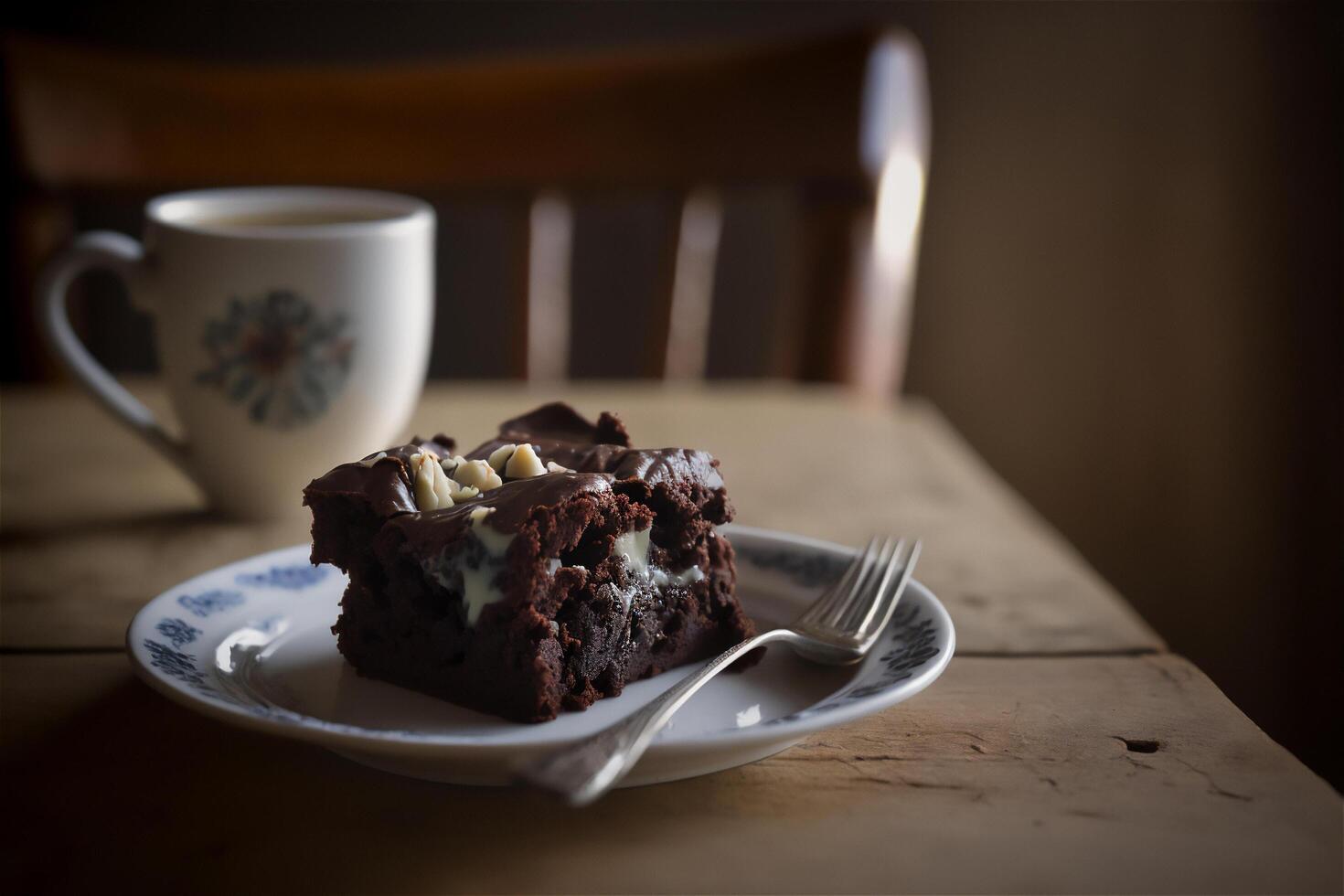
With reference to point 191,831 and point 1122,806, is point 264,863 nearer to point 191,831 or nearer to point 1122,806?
point 191,831

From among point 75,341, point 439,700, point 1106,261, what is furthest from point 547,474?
point 1106,261

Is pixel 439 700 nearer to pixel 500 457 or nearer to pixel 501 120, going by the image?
pixel 500 457

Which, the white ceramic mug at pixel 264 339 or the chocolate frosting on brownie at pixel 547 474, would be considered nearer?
the chocolate frosting on brownie at pixel 547 474

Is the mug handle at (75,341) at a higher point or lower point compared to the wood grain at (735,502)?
higher

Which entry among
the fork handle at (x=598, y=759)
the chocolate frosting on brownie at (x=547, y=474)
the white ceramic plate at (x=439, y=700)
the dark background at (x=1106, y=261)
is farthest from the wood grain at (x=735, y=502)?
the dark background at (x=1106, y=261)

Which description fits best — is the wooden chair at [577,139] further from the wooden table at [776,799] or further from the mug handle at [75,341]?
the wooden table at [776,799]

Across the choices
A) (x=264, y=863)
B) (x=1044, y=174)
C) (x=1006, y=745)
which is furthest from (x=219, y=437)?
(x=1044, y=174)

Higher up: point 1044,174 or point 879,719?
point 1044,174
